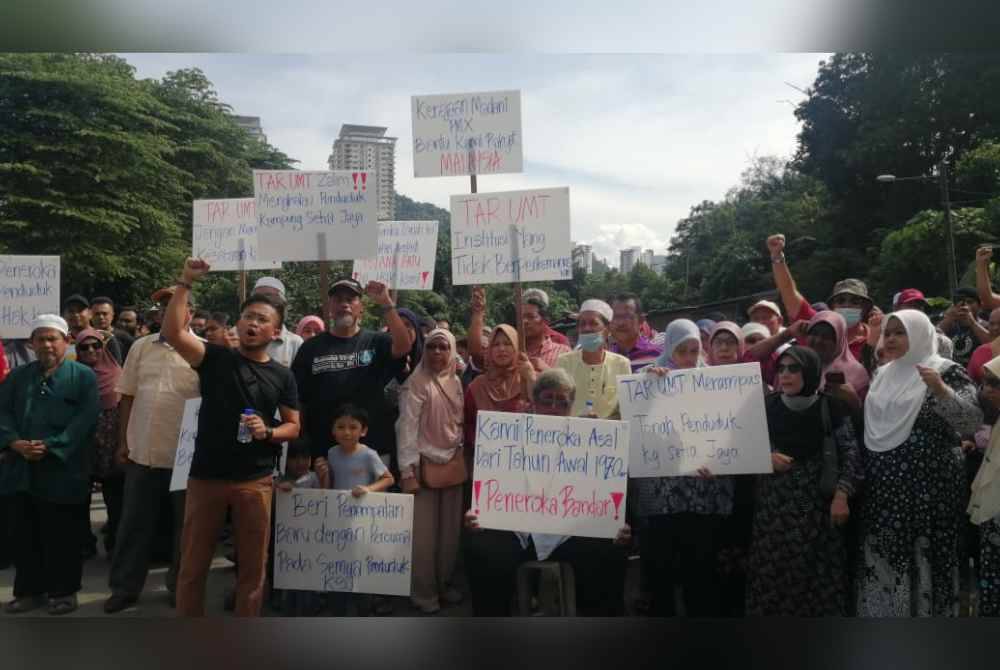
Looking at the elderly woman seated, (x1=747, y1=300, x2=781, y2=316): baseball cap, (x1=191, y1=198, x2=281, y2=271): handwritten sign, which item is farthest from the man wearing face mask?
(x1=191, y1=198, x2=281, y2=271): handwritten sign

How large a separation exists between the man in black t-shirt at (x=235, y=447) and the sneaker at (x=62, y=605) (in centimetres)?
113

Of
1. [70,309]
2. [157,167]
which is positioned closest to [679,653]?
[70,309]

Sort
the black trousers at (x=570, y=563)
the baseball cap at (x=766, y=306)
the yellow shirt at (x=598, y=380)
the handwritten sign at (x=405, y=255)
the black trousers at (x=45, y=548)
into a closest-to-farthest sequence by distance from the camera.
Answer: the black trousers at (x=570, y=563) < the yellow shirt at (x=598, y=380) < the black trousers at (x=45, y=548) < the baseball cap at (x=766, y=306) < the handwritten sign at (x=405, y=255)

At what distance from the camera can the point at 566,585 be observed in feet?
12.4

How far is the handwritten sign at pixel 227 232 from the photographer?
5.12 m

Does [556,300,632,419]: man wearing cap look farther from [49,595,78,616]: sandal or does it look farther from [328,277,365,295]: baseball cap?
[49,595,78,616]: sandal

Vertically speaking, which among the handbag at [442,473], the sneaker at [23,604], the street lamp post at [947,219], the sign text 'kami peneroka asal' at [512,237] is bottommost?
the sneaker at [23,604]

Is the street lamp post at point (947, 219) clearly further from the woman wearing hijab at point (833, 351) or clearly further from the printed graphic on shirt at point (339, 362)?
the printed graphic on shirt at point (339, 362)

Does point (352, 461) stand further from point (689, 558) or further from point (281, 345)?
point (689, 558)

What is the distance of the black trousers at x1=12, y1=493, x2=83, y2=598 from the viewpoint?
4527 millimetres

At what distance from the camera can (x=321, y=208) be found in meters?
4.55

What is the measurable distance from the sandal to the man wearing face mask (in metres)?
4.14

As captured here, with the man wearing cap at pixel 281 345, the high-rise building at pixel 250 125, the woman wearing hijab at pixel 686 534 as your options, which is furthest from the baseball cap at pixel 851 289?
the high-rise building at pixel 250 125

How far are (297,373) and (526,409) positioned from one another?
1167 millimetres
